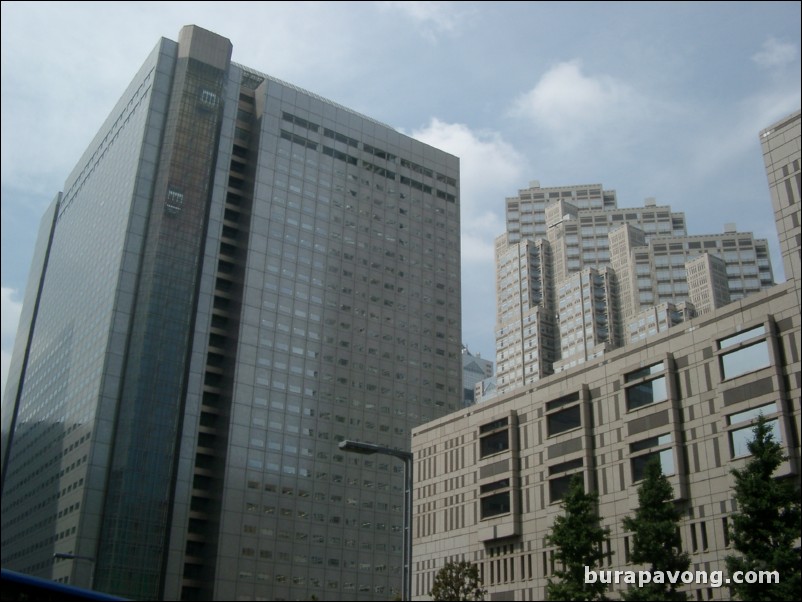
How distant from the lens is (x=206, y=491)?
118438 millimetres

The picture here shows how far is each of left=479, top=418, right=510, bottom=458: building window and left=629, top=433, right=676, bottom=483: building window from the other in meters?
14.8

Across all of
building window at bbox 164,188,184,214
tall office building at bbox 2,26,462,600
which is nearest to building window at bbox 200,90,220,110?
tall office building at bbox 2,26,462,600

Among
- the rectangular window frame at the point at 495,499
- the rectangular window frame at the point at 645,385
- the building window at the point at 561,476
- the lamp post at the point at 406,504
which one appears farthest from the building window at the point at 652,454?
the lamp post at the point at 406,504

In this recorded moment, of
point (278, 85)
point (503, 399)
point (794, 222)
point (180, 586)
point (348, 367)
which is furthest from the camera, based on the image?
point (278, 85)

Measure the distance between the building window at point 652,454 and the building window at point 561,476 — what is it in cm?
525

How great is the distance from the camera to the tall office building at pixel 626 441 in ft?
199

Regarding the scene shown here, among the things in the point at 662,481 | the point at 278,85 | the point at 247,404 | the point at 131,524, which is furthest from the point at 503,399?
the point at 278,85

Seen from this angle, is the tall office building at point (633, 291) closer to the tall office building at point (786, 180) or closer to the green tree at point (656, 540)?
the tall office building at point (786, 180)

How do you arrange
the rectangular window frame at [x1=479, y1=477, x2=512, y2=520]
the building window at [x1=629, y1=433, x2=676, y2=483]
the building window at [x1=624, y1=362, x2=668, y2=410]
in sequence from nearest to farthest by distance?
the building window at [x1=629, y1=433, x2=676, y2=483]
the building window at [x1=624, y1=362, x2=668, y2=410]
the rectangular window frame at [x1=479, y1=477, x2=512, y2=520]

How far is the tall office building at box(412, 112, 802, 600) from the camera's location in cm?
6075

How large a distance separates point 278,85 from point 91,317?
46.8 m

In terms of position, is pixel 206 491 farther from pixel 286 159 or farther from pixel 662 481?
pixel 662 481

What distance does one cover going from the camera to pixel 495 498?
8069 cm

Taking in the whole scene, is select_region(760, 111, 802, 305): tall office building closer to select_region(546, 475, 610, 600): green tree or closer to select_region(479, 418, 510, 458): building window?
select_region(546, 475, 610, 600): green tree
